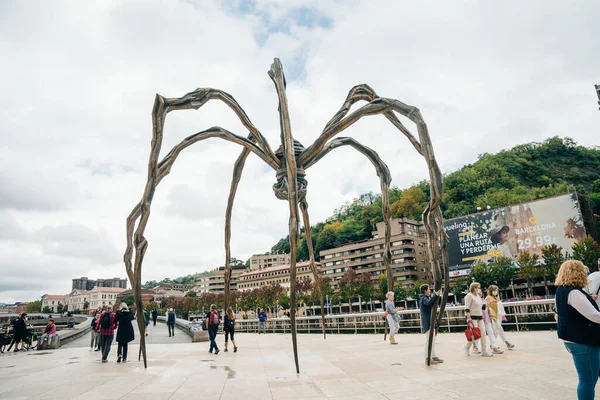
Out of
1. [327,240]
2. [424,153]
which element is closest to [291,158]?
[424,153]

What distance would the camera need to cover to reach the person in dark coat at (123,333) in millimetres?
9688

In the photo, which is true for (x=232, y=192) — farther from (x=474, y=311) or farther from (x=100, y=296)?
(x=100, y=296)

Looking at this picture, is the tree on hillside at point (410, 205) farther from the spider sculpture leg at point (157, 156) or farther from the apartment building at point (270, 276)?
the spider sculpture leg at point (157, 156)

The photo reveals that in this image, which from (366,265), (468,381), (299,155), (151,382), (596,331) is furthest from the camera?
(366,265)

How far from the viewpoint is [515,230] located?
57750 millimetres

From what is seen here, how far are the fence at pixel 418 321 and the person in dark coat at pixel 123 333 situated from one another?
8.58m

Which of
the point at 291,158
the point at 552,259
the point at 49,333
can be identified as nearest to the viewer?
the point at 291,158

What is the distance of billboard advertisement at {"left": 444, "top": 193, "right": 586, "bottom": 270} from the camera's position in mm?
52625

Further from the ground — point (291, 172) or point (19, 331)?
point (291, 172)

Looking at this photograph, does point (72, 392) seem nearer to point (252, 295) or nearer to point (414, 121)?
point (414, 121)

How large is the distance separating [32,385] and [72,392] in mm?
1375

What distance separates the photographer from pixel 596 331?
11.2 feet

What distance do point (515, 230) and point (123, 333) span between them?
6069 centimetres

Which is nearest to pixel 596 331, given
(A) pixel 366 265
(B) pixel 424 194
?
(A) pixel 366 265
